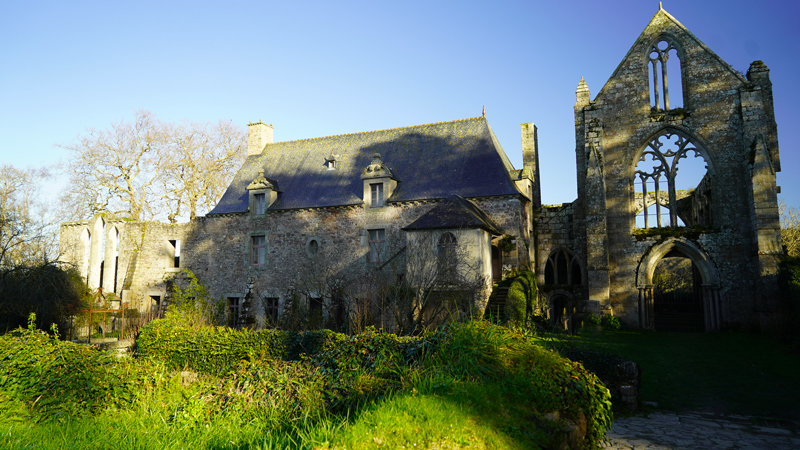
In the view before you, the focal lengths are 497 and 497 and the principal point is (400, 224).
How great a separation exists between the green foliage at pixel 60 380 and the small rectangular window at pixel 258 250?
14.7m

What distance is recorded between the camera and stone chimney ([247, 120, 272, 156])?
26.4 meters

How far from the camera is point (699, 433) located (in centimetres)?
729

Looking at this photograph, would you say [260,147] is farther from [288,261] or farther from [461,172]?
[461,172]

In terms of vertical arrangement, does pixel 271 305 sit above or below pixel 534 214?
below

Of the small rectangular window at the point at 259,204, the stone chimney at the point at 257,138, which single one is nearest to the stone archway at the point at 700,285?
the small rectangular window at the point at 259,204

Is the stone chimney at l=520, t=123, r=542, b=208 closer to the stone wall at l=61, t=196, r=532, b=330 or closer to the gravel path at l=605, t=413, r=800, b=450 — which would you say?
the stone wall at l=61, t=196, r=532, b=330

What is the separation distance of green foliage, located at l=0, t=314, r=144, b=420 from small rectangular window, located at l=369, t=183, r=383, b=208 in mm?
13722

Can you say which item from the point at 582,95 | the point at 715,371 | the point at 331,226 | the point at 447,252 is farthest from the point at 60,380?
the point at 582,95

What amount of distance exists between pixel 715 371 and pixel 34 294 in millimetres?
18569

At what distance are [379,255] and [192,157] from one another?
62.0 ft

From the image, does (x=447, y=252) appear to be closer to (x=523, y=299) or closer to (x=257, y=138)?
(x=523, y=299)

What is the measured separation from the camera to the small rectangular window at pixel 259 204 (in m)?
22.8

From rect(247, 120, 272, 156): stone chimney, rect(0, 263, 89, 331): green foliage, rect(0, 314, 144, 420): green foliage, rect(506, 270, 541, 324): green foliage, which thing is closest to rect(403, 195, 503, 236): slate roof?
rect(506, 270, 541, 324): green foliage

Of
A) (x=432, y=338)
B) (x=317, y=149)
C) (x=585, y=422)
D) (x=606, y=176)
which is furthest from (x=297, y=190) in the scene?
(x=585, y=422)
